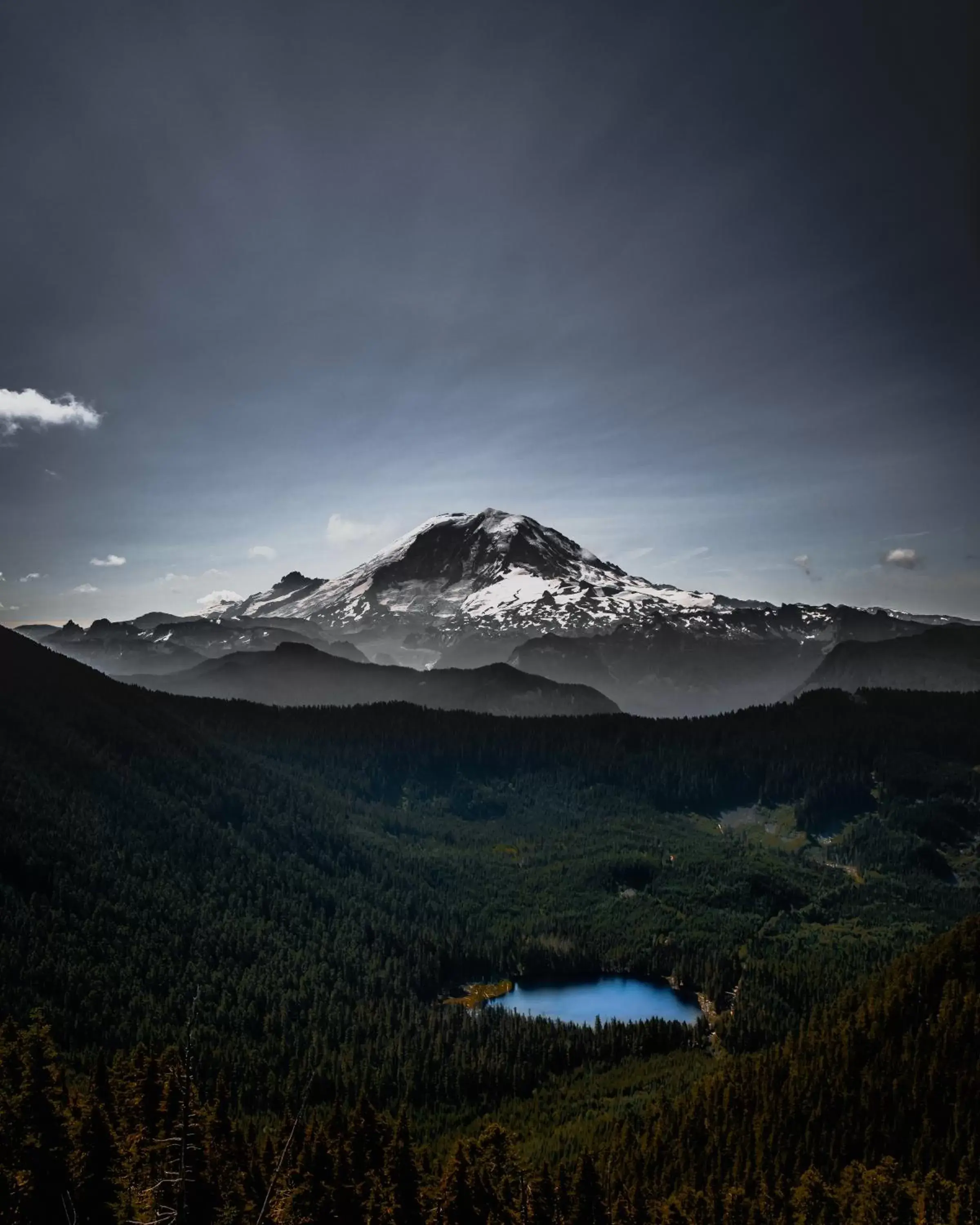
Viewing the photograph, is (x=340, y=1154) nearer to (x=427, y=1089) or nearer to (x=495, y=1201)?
(x=495, y=1201)

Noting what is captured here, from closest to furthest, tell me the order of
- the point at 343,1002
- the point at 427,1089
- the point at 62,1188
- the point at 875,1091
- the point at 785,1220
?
the point at 62,1188
the point at 785,1220
the point at 875,1091
the point at 427,1089
the point at 343,1002

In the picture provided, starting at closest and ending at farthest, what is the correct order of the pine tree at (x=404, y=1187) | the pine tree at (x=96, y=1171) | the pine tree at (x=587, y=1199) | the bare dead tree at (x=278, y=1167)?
the bare dead tree at (x=278, y=1167)
the pine tree at (x=96, y=1171)
the pine tree at (x=404, y=1187)
the pine tree at (x=587, y=1199)

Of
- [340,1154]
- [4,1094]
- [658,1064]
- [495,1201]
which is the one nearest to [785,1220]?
[495,1201]

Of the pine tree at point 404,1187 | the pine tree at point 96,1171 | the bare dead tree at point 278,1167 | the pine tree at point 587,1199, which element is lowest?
the pine tree at point 587,1199

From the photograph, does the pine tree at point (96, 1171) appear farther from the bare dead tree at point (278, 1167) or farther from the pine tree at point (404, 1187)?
the bare dead tree at point (278, 1167)

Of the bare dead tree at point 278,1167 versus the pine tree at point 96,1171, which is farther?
the pine tree at point 96,1171

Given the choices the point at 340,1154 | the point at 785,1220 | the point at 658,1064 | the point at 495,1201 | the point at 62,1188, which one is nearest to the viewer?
the point at 62,1188

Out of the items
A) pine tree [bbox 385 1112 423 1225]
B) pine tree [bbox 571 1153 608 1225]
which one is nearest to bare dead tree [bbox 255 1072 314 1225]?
pine tree [bbox 385 1112 423 1225]

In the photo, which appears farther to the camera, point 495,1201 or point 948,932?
point 948,932

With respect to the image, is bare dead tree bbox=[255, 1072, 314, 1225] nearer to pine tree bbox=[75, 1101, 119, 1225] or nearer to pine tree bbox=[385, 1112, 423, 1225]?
pine tree bbox=[75, 1101, 119, 1225]

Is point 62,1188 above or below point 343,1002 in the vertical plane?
above

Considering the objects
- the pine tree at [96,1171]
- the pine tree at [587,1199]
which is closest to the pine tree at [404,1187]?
the pine tree at [587,1199]
